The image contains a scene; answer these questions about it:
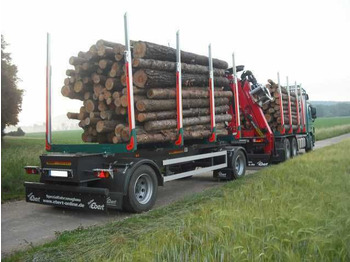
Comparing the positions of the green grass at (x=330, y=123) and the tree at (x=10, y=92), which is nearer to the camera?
the tree at (x=10, y=92)

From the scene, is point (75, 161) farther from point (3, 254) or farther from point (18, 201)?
point (18, 201)

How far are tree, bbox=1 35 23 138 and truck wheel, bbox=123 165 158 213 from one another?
77.6 feet

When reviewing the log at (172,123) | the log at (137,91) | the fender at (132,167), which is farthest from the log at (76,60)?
the fender at (132,167)

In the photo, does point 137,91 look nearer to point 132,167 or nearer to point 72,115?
point 132,167

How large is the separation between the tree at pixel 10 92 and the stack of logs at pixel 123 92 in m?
22.2

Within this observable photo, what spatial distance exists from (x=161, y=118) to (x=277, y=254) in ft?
14.9

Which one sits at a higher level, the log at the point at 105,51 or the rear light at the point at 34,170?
the log at the point at 105,51

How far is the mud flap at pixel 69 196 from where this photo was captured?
590 cm

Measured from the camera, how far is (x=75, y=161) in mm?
6039

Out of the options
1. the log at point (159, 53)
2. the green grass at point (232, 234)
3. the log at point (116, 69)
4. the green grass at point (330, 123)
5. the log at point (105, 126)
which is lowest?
the green grass at point (232, 234)

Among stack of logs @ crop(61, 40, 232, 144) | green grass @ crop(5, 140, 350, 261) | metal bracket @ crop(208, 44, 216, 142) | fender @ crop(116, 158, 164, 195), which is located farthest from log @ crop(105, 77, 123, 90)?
metal bracket @ crop(208, 44, 216, 142)

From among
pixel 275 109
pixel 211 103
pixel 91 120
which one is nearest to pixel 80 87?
pixel 91 120

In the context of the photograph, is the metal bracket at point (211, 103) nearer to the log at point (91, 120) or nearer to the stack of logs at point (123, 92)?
the stack of logs at point (123, 92)

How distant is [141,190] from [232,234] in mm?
3101
